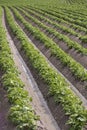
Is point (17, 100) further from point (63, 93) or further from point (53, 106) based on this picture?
point (63, 93)

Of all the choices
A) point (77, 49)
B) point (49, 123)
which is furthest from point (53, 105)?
point (77, 49)

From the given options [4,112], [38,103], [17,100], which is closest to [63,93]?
[38,103]

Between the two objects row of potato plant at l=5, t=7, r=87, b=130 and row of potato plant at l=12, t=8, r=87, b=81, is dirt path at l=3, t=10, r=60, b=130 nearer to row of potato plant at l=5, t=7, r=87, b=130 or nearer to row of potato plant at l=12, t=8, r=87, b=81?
row of potato plant at l=5, t=7, r=87, b=130

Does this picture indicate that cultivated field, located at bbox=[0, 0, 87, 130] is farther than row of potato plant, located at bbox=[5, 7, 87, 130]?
Yes

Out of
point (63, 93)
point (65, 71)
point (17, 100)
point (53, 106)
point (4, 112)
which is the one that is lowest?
point (65, 71)

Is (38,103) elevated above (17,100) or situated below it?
below

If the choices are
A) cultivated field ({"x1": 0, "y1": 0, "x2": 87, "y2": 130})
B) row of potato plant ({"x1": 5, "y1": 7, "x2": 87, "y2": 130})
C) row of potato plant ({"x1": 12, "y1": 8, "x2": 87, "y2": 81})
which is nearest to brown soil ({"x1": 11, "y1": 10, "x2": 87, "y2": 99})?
cultivated field ({"x1": 0, "y1": 0, "x2": 87, "y2": 130})

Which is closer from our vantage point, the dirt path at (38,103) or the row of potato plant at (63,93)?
the row of potato plant at (63,93)

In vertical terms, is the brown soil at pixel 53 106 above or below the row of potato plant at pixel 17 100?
below

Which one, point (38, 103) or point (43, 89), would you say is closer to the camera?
point (38, 103)

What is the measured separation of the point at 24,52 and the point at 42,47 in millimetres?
1867

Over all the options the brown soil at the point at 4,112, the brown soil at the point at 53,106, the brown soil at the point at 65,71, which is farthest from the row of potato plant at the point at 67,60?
the brown soil at the point at 4,112

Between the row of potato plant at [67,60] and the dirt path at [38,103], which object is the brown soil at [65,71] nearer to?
the row of potato plant at [67,60]

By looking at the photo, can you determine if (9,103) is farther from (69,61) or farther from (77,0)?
(77,0)
